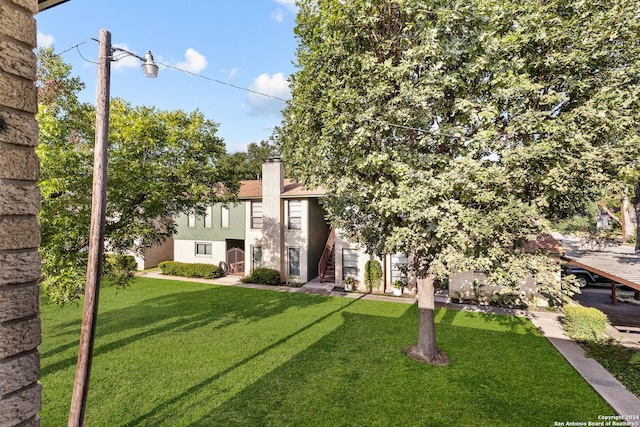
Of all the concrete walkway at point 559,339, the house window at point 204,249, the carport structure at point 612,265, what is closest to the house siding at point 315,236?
the concrete walkway at point 559,339

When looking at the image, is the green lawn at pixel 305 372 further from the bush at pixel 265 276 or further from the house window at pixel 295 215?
the house window at pixel 295 215

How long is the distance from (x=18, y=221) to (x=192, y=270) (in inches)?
927

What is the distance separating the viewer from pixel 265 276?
21.7m

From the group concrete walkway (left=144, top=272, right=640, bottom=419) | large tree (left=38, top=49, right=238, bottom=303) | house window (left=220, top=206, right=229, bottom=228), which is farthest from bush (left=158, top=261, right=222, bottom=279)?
large tree (left=38, top=49, right=238, bottom=303)

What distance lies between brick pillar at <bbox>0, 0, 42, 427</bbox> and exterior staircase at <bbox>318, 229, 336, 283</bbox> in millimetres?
20082

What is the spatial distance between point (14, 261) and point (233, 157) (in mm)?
55472

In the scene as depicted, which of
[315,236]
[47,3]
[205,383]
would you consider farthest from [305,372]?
[315,236]

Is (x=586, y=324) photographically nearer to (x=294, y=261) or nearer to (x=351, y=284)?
(x=351, y=284)

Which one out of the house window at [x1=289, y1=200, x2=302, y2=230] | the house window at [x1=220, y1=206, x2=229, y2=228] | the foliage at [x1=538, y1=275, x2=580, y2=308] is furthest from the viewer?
the house window at [x1=220, y1=206, x2=229, y2=228]

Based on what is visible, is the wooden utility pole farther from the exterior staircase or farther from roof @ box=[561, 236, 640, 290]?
the exterior staircase

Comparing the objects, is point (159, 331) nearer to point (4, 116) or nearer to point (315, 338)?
point (315, 338)

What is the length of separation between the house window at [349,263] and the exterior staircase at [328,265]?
63.9 inches

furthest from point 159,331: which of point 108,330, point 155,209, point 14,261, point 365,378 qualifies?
point 14,261

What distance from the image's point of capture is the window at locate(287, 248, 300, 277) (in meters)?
22.5
